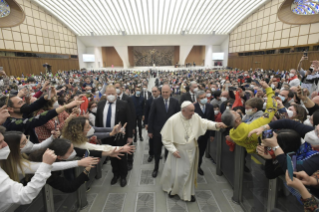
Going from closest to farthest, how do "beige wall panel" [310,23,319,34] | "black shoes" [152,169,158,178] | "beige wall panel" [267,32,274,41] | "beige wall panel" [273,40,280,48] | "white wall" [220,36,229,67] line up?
1. "black shoes" [152,169,158,178]
2. "beige wall panel" [310,23,319,34]
3. "beige wall panel" [273,40,280,48]
4. "beige wall panel" [267,32,274,41]
5. "white wall" [220,36,229,67]

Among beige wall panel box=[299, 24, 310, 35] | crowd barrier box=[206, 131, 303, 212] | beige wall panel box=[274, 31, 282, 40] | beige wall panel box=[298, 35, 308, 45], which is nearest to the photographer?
crowd barrier box=[206, 131, 303, 212]

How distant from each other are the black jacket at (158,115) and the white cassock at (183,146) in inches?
33.4

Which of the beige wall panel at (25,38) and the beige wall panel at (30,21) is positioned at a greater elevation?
the beige wall panel at (30,21)

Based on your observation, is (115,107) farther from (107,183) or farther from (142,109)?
(142,109)

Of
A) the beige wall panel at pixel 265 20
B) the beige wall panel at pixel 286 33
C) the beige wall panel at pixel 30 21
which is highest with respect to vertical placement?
the beige wall panel at pixel 265 20

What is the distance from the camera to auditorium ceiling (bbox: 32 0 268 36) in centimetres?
2403

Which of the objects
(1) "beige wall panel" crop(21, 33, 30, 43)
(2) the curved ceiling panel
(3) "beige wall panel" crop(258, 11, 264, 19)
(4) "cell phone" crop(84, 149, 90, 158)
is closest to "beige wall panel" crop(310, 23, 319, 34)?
(3) "beige wall panel" crop(258, 11, 264, 19)

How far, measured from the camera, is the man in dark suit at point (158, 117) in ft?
12.3

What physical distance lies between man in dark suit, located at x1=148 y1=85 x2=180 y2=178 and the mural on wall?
3571 centimetres

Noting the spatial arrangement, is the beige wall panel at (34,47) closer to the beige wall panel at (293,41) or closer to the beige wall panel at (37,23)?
the beige wall panel at (37,23)

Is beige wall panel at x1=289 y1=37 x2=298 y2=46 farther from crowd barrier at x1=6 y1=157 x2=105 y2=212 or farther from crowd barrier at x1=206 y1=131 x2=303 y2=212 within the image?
crowd barrier at x1=6 y1=157 x2=105 y2=212

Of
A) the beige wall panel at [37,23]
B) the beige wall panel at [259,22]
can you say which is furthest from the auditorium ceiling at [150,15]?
the beige wall panel at [37,23]

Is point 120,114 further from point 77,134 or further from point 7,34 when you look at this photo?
point 7,34

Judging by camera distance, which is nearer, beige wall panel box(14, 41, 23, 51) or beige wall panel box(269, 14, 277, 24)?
beige wall panel box(14, 41, 23, 51)
